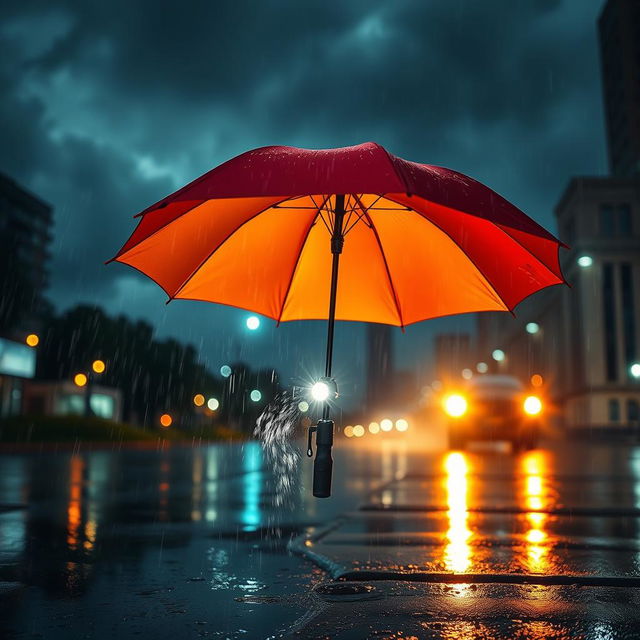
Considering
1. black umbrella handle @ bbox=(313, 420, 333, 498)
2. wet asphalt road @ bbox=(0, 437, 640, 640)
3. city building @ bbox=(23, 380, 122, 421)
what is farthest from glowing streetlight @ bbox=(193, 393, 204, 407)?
black umbrella handle @ bbox=(313, 420, 333, 498)

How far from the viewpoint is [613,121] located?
359ft

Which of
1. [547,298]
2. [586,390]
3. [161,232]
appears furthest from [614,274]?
[161,232]

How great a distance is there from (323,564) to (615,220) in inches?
3463

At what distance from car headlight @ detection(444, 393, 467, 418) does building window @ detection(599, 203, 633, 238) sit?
70.3 meters

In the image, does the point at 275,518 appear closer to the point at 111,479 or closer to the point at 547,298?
the point at 111,479

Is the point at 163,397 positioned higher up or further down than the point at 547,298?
further down

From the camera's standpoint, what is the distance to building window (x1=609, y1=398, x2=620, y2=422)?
81875 mm

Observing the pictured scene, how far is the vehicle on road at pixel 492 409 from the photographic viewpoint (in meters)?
21.8

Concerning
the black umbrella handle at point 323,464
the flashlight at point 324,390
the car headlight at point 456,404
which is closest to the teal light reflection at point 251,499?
the black umbrella handle at point 323,464

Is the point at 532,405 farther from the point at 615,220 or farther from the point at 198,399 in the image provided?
the point at 615,220

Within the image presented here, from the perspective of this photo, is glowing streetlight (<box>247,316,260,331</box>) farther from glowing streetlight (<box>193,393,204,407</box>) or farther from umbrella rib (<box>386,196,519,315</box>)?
glowing streetlight (<box>193,393,204,407</box>)

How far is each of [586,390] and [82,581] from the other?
84400 millimetres

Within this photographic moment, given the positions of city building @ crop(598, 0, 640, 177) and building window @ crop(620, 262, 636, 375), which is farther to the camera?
city building @ crop(598, 0, 640, 177)

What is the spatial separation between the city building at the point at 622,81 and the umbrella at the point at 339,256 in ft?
319
